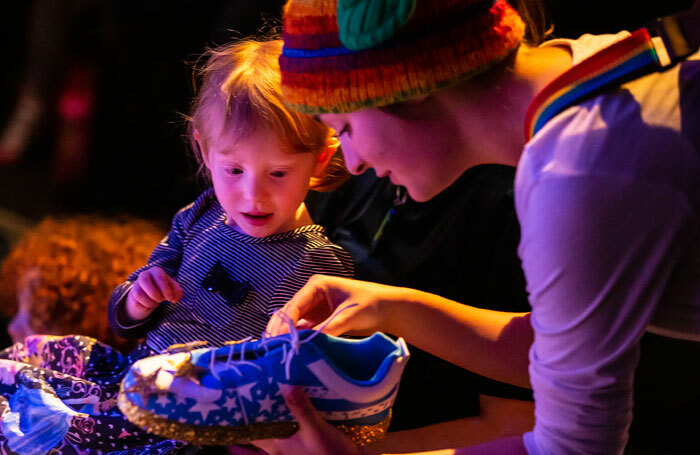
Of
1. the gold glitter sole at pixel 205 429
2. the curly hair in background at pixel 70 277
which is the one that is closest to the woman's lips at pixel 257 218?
the gold glitter sole at pixel 205 429

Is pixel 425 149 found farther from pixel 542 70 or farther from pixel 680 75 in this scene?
pixel 680 75

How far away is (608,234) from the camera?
0.63 m

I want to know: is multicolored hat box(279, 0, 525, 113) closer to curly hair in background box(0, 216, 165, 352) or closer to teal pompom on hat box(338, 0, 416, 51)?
teal pompom on hat box(338, 0, 416, 51)

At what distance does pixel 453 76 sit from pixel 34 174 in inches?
112

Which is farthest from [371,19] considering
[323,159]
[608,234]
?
[323,159]

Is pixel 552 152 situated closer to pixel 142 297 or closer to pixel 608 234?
pixel 608 234

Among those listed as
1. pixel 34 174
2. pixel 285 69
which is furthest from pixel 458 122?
pixel 34 174

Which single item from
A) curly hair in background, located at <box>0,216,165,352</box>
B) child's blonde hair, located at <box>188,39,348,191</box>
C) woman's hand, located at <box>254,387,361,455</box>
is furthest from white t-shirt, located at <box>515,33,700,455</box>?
curly hair in background, located at <box>0,216,165,352</box>

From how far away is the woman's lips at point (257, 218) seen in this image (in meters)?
1.05

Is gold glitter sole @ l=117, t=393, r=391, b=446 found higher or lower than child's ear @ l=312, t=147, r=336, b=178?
lower

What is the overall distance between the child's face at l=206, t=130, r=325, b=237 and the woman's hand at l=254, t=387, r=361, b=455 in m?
0.34

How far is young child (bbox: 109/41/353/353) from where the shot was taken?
1019mm

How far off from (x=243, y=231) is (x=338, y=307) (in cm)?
29

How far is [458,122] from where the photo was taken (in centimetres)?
79
